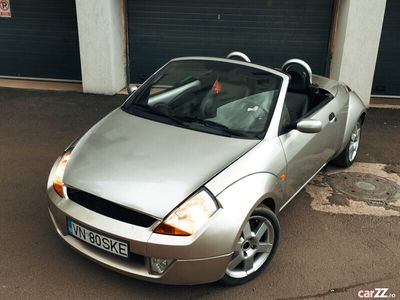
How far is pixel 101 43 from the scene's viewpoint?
26.2 ft

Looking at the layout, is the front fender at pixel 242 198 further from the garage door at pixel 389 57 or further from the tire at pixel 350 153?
the garage door at pixel 389 57

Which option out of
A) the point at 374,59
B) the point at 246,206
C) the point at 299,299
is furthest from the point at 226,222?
the point at 374,59

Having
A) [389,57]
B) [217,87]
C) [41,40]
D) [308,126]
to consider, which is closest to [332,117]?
[308,126]

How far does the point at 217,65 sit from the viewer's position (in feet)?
14.1

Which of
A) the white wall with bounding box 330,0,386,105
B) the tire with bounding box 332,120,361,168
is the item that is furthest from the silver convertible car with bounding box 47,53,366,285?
the white wall with bounding box 330,0,386,105

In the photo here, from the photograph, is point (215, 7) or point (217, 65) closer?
point (217, 65)

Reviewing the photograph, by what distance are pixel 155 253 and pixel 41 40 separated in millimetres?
7336

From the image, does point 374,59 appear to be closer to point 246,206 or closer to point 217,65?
point 217,65

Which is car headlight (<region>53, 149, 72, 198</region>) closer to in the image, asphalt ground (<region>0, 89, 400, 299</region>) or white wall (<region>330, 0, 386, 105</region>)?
asphalt ground (<region>0, 89, 400, 299</region>)

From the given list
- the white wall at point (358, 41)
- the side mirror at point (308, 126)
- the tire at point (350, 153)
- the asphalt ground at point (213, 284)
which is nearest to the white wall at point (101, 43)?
the asphalt ground at point (213, 284)

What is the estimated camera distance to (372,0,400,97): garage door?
7.87 metres

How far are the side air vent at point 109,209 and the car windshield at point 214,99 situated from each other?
3.42ft

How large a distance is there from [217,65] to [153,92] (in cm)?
68

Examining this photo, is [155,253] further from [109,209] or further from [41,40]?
[41,40]
